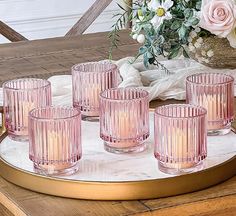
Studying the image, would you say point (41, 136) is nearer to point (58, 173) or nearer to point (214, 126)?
point (58, 173)

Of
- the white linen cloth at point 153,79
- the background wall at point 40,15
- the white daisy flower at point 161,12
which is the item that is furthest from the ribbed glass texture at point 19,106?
the background wall at point 40,15

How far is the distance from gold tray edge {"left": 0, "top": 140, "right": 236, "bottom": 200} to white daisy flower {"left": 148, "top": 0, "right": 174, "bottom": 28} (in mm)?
575

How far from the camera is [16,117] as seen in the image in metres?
1.44

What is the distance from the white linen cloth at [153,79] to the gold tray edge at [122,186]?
505 mm

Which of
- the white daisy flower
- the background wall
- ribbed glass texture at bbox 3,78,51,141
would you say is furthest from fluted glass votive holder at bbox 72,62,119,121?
the background wall

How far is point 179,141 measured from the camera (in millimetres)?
1238

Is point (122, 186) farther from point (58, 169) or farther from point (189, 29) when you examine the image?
point (189, 29)

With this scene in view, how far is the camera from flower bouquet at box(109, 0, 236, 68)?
1.73 metres

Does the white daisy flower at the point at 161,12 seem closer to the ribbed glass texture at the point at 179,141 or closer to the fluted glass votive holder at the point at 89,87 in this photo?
the fluted glass votive holder at the point at 89,87

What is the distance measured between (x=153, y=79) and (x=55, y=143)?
2.26ft

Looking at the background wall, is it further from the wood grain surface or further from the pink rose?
the pink rose

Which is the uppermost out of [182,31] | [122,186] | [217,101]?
[182,31]

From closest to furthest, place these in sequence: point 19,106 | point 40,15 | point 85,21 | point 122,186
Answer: point 122,186
point 19,106
point 85,21
point 40,15

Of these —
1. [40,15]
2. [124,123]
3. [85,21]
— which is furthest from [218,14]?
[40,15]
